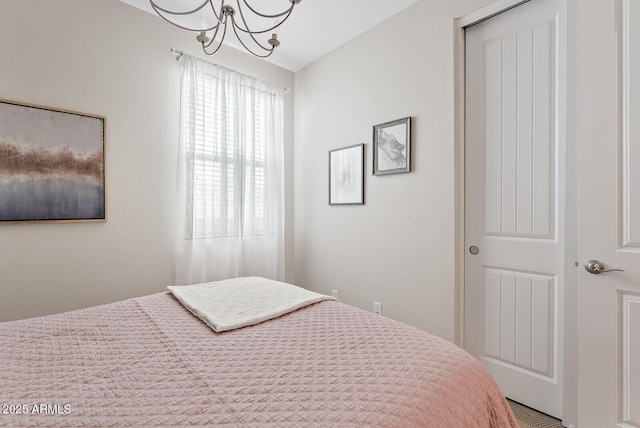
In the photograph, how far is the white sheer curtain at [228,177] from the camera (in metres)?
2.54

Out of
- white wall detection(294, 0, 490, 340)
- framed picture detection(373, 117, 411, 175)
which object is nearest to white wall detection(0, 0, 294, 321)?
white wall detection(294, 0, 490, 340)

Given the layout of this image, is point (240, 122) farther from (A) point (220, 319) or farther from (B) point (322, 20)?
(A) point (220, 319)

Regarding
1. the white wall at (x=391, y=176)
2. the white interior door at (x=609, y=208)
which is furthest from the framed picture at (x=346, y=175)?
the white interior door at (x=609, y=208)

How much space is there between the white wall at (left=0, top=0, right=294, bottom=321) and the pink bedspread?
86cm

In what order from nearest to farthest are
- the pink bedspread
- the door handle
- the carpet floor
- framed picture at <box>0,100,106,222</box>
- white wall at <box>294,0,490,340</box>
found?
the pink bedspread
the door handle
the carpet floor
framed picture at <box>0,100,106,222</box>
white wall at <box>294,0,490,340</box>

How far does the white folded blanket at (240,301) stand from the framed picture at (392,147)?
1302 millimetres

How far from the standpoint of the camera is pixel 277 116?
10.4 ft

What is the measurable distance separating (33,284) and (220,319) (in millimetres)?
1495

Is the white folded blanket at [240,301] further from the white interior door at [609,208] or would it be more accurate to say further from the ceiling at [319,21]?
the ceiling at [319,21]

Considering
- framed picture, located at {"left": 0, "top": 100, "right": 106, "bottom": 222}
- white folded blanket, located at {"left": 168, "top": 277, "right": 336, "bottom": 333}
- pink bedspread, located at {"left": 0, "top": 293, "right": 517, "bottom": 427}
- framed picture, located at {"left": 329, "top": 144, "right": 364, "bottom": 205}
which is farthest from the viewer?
framed picture, located at {"left": 329, "top": 144, "right": 364, "bottom": 205}

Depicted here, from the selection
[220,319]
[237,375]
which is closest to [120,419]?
[237,375]

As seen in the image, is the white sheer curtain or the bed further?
the white sheer curtain

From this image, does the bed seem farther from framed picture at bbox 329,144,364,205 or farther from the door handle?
framed picture at bbox 329,144,364,205

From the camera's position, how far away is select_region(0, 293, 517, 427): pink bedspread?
741 millimetres
